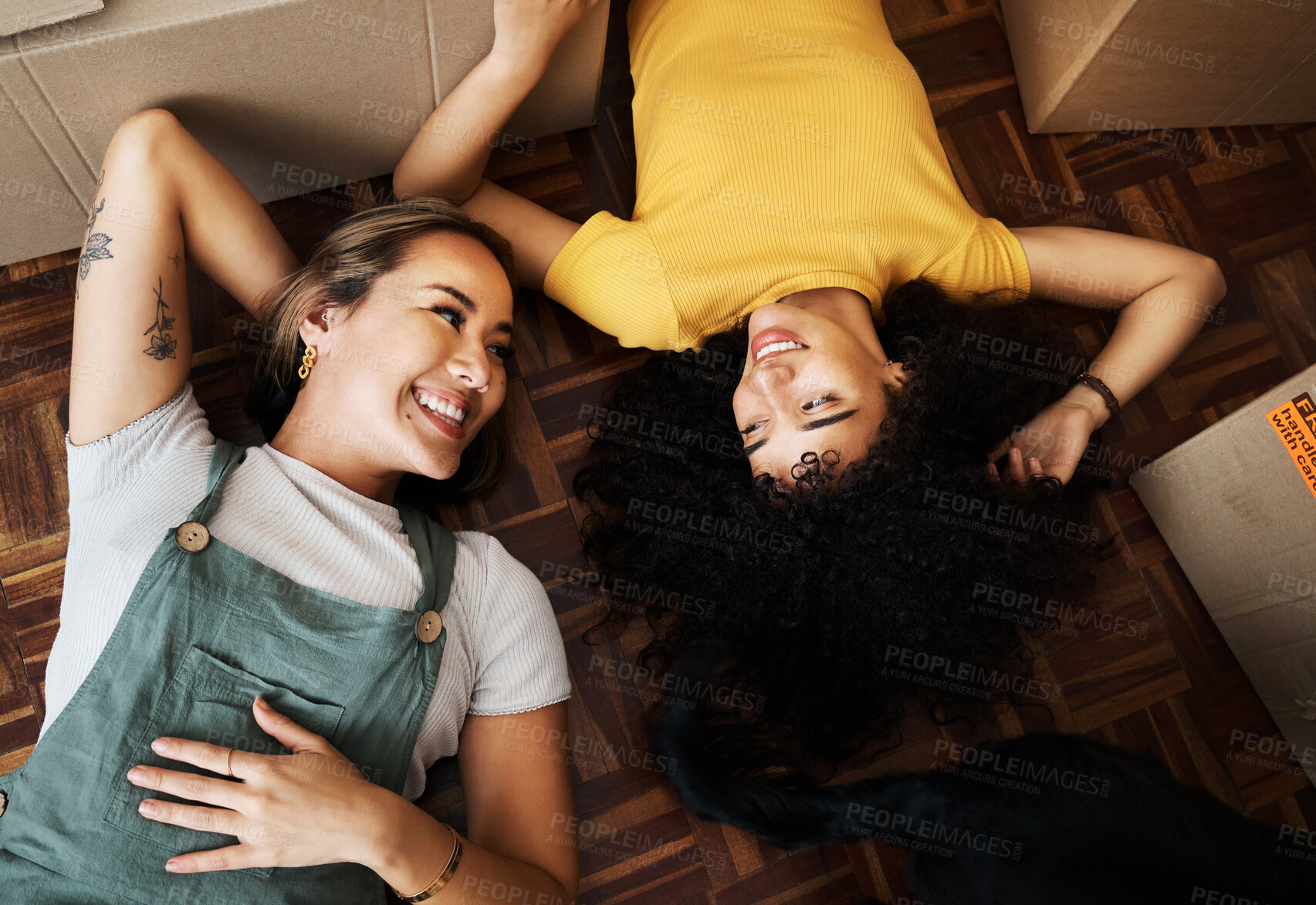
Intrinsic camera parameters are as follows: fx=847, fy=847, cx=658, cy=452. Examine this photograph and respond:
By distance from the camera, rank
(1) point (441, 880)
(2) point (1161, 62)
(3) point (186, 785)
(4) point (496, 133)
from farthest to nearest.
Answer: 1. (2) point (1161, 62)
2. (4) point (496, 133)
3. (1) point (441, 880)
4. (3) point (186, 785)

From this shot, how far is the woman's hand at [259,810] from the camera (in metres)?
1.02

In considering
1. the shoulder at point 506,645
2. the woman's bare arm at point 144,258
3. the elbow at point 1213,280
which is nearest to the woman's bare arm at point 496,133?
the woman's bare arm at point 144,258

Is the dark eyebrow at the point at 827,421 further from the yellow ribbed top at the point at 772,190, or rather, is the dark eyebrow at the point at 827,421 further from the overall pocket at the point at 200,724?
the overall pocket at the point at 200,724

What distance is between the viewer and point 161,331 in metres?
1.22

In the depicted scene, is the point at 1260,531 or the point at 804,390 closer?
the point at 804,390

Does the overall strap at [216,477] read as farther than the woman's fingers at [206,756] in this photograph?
Yes

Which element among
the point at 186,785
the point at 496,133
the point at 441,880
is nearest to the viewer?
the point at 186,785

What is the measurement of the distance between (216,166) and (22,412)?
60cm

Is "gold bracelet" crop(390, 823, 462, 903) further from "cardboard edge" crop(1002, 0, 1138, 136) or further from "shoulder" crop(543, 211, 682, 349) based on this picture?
"cardboard edge" crop(1002, 0, 1138, 136)

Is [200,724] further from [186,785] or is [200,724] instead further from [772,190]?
[772,190]

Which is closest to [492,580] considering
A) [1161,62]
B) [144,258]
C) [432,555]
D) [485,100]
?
[432,555]

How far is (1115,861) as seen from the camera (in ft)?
3.24

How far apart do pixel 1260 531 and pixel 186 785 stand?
1636mm

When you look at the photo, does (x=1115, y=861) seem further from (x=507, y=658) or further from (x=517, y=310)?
(x=517, y=310)
